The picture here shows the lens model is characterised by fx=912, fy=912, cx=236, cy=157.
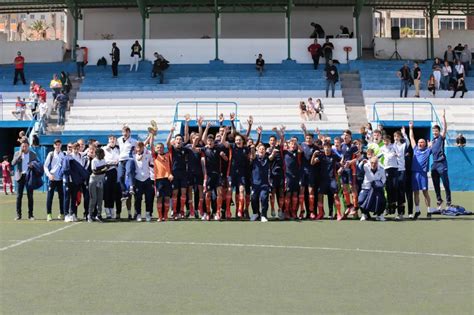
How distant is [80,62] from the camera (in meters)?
43.8

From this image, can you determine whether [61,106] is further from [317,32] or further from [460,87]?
[460,87]

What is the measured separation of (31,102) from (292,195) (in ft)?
71.5

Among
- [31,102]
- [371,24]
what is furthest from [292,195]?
[371,24]

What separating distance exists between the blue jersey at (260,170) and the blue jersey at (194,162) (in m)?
1.19

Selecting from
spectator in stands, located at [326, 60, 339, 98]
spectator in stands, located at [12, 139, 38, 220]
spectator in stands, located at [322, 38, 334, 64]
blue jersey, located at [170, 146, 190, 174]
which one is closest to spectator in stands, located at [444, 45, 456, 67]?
spectator in stands, located at [322, 38, 334, 64]

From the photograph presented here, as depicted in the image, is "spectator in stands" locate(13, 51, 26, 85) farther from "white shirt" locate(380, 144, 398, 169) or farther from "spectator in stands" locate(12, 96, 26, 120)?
"white shirt" locate(380, 144, 398, 169)

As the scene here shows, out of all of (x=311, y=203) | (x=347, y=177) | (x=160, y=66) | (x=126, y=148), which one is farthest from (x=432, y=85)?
(x=126, y=148)

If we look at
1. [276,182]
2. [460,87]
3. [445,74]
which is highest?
[445,74]

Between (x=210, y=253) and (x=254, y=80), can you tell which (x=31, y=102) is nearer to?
(x=254, y=80)

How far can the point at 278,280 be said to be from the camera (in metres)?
10.8

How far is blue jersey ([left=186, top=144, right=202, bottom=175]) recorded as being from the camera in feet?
64.1

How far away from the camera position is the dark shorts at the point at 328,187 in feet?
64.5

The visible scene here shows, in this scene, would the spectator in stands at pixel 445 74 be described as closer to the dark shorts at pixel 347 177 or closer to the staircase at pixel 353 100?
the staircase at pixel 353 100

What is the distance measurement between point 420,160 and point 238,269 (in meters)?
9.05
